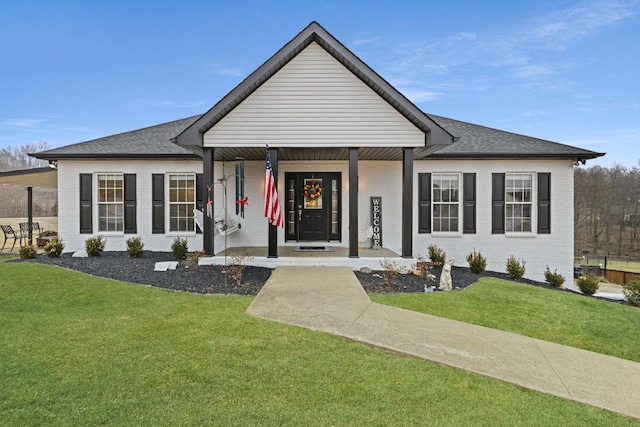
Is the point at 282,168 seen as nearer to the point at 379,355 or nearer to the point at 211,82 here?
the point at 379,355

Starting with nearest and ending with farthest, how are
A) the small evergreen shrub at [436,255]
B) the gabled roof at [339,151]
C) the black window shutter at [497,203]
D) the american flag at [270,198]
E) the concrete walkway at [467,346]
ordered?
the concrete walkway at [467,346], the american flag at [270,198], the small evergreen shrub at [436,255], the gabled roof at [339,151], the black window shutter at [497,203]

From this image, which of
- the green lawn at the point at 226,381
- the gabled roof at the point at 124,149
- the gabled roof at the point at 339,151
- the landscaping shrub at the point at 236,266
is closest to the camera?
the green lawn at the point at 226,381

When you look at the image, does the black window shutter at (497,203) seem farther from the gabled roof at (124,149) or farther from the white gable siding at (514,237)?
the gabled roof at (124,149)

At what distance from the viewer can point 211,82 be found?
23438 mm

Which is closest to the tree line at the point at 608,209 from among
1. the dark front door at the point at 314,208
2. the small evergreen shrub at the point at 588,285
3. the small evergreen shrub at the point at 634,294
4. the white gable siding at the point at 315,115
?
the small evergreen shrub at the point at 588,285

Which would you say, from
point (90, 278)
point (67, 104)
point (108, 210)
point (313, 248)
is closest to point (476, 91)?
point (313, 248)

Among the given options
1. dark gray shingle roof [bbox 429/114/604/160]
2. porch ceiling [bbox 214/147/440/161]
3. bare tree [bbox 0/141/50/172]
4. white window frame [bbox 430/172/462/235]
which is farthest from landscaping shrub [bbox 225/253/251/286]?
bare tree [bbox 0/141/50/172]

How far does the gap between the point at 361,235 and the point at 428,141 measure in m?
3.34

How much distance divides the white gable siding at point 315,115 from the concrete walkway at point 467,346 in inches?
158

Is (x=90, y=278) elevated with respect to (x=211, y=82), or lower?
lower

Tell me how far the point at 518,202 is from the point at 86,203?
13813 millimetres

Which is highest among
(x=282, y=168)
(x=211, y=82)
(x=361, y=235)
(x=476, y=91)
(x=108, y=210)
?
(x=211, y=82)

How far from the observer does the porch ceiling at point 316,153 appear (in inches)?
368

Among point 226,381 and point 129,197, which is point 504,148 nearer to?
point 226,381
